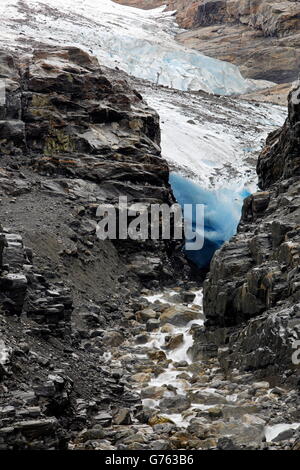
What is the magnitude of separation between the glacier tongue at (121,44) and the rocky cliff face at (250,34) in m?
3.85

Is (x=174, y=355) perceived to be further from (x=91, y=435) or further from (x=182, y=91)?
(x=182, y=91)

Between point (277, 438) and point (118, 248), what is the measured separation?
11.8m

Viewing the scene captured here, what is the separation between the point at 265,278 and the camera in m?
11.5

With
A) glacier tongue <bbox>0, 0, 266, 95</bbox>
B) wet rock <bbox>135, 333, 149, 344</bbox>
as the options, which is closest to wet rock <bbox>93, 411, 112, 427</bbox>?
wet rock <bbox>135, 333, 149, 344</bbox>

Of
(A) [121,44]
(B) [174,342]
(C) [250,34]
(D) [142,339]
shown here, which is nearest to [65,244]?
Result: (D) [142,339]

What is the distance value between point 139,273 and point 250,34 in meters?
42.5

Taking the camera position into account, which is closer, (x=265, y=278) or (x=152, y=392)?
(x=152, y=392)

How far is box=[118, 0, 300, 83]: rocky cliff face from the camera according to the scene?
4919cm

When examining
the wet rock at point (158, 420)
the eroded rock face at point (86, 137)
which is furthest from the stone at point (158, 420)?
the eroded rock face at point (86, 137)

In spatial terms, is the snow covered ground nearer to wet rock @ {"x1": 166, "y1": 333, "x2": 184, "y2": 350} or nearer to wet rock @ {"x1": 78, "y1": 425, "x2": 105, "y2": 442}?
wet rock @ {"x1": 166, "y1": 333, "x2": 184, "y2": 350}

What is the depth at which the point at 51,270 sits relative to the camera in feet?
50.6

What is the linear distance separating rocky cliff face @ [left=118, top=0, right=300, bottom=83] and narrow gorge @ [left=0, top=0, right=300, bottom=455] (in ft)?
51.9

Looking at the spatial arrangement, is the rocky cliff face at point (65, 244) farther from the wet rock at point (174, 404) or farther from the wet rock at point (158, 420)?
the wet rock at point (158, 420)
